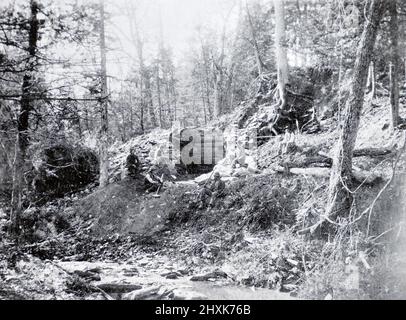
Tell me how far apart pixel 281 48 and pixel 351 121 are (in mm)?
7700

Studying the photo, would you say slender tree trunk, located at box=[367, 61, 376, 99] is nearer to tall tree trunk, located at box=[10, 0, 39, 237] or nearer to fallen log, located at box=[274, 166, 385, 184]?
fallen log, located at box=[274, 166, 385, 184]

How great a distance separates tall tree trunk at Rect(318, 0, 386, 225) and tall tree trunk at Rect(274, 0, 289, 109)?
22.1 ft

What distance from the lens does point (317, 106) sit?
15570 mm

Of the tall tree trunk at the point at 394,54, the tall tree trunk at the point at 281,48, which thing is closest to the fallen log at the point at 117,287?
the tall tree trunk at the point at 394,54

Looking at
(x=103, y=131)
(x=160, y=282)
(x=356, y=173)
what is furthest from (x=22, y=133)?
(x=356, y=173)

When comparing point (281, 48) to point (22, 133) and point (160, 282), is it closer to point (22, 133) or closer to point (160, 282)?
point (22, 133)

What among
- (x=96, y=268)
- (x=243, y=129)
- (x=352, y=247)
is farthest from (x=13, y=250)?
(x=243, y=129)

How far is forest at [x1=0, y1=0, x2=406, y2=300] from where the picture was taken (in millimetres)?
6980

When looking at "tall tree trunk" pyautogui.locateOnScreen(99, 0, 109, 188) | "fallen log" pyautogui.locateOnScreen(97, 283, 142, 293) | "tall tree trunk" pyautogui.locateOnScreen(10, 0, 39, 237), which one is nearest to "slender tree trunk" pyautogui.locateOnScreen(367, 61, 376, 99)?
"tall tree trunk" pyautogui.locateOnScreen(99, 0, 109, 188)

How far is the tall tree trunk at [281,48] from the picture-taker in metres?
14.0

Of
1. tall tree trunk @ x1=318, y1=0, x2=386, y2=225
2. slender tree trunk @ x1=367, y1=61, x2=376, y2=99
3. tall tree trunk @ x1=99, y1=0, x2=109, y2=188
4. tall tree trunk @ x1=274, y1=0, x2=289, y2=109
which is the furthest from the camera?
tall tree trunk @ x1=274, y1=0, x2=289, y2=109

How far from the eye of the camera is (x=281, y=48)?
14.2 m

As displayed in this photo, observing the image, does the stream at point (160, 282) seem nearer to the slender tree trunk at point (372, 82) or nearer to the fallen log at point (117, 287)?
the fallen log at point (117, 287)
